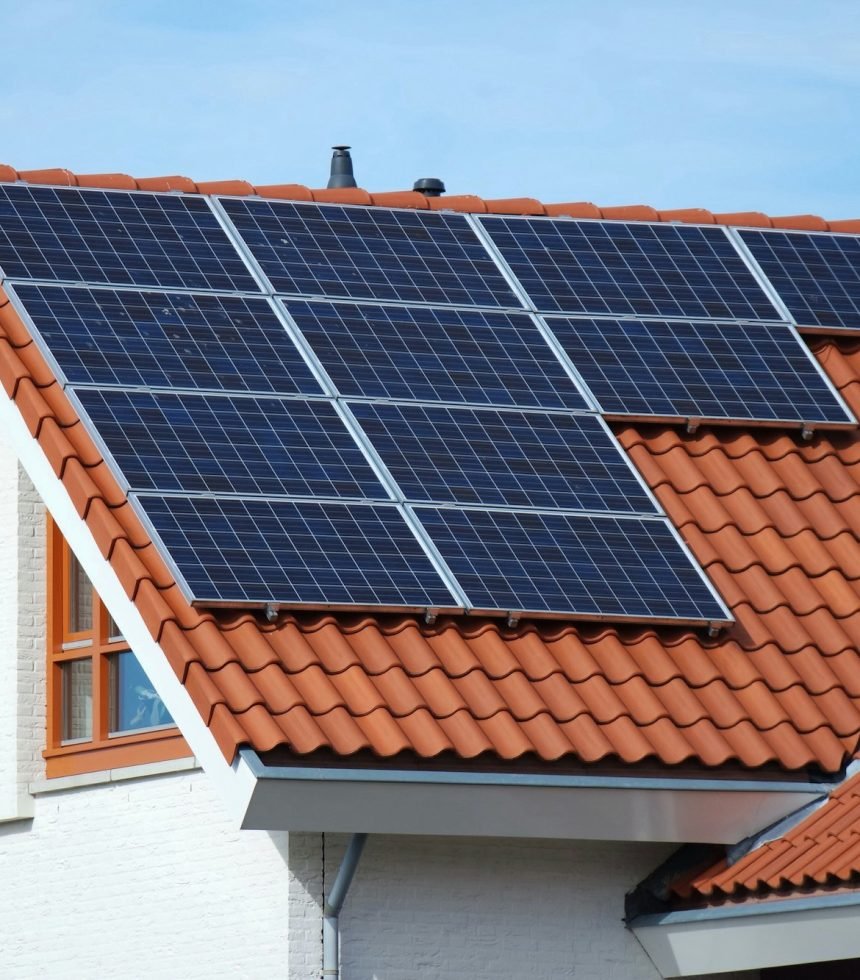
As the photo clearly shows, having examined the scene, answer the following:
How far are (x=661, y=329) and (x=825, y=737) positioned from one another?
3429 mm

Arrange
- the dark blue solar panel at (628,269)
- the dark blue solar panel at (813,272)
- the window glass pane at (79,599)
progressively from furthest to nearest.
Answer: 1. the dark blue solar panel at (813,272)
2. the dark blue solar panel at (628,269)
3. the window glass pane at (79,599)

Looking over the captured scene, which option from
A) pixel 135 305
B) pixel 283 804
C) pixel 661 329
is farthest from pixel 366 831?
pixel 661 329

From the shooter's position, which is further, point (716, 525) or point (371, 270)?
point (371, 270)

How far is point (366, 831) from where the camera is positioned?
412 inches

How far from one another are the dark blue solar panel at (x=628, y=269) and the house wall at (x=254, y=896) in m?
4.00

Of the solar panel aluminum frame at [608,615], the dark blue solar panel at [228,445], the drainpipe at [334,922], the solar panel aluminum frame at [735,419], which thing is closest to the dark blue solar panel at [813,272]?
the solar panel aluminum frame at [735,419]

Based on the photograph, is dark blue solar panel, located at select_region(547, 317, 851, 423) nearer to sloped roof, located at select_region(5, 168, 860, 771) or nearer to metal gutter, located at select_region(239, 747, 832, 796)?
sloped roof, located at select_region(5, 168, 860, 771)

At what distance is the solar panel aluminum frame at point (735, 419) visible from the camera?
13.2 metres

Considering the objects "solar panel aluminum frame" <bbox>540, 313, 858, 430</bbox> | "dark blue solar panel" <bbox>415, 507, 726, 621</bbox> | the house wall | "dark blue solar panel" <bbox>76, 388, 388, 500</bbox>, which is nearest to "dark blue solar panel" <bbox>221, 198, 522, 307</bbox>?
"solar panel aluminum frame" <bbox>540, 313, 858, 430</bbox>

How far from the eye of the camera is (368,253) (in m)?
13.9

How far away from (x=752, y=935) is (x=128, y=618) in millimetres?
3478

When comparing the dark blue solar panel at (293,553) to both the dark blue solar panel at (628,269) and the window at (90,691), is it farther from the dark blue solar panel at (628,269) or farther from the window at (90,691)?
the dark blue solar panel at (628,269)

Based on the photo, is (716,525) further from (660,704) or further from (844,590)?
(660,704)

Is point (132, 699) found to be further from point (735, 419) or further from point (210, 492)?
point (735, 419)
